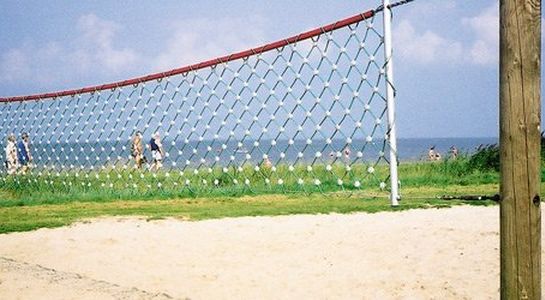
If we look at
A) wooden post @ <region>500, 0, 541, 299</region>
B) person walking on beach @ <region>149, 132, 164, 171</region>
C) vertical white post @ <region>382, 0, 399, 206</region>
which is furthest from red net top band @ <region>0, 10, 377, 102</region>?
wooden post @ <region>500, 0, 541, 299</region>

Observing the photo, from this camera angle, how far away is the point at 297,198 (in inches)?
359

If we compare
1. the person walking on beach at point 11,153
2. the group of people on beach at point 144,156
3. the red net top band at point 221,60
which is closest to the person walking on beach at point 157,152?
the group of people on beach at point 144,156

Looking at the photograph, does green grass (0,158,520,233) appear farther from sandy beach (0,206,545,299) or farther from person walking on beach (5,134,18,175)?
sandy beach (0,206,545,299)

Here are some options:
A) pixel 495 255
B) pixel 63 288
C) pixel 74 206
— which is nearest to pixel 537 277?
pixel 495 255

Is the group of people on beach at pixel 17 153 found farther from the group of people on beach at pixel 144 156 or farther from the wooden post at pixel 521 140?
the wooden post at pixel 521 140

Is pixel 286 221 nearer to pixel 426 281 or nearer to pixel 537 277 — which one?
pixel 426 281

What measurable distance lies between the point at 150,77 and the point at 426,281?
7399mm

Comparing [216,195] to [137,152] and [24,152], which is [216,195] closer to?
[137,152]

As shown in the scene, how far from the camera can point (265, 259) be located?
462cm

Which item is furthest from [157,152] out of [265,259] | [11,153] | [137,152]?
[265,259]

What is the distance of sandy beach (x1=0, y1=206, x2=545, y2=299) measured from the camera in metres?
3.80

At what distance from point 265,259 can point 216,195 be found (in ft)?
17.5

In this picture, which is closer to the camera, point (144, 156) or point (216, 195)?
point (216, 195)

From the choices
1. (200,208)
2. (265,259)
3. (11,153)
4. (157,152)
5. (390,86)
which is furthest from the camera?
(11,153)
